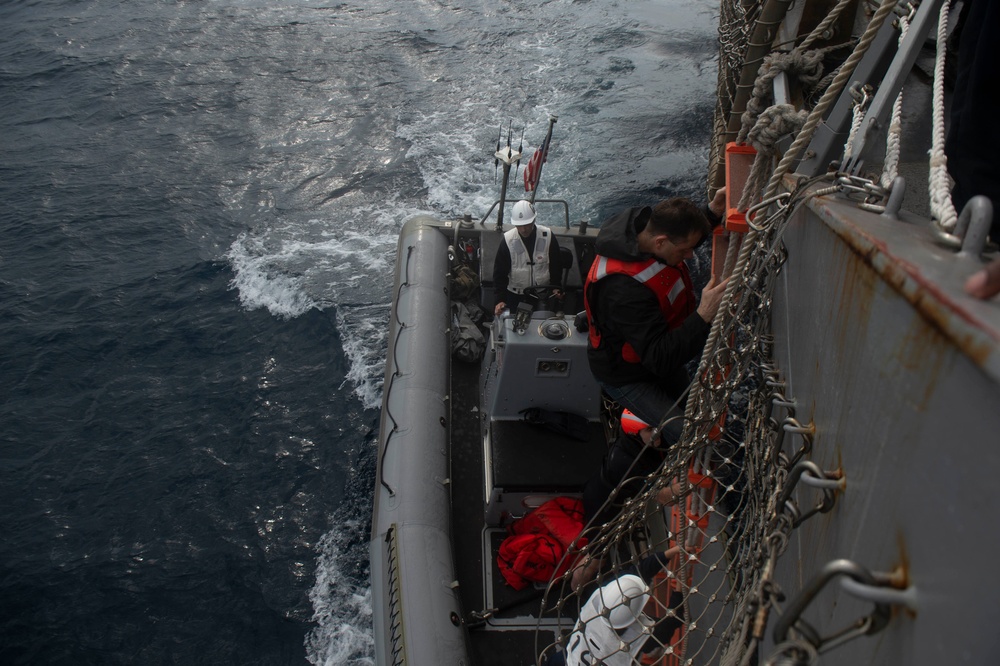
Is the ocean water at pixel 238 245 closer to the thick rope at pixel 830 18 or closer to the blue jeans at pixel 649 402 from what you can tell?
the blue jeans at pixel 649 402

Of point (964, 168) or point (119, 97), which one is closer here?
point (964, 168)

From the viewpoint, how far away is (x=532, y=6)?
16.8m

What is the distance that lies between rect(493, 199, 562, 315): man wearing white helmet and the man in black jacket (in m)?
2.73

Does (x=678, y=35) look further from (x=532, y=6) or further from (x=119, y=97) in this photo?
(x=119, y=97)

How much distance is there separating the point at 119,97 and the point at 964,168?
47.7 ft

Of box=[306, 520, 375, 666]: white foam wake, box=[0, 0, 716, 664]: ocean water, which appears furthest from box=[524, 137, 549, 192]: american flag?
box=[306, 520, 375, 666]: white foam wake

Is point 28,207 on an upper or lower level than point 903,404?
lower

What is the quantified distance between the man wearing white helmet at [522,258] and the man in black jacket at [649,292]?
273 centimetres

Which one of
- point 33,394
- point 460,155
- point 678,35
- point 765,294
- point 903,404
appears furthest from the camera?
point 678,35

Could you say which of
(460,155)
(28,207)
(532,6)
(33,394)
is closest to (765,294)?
(33,394)

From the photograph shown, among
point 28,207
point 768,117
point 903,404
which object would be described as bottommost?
point 28,207

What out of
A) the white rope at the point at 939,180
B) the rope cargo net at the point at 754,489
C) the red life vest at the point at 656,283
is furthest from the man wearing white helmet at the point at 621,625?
the white rope at the point at 939,180

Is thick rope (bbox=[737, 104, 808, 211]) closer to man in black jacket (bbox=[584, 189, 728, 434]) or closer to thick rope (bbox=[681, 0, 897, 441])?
man in black jacket (bbox=[584, 189, 728, 434])

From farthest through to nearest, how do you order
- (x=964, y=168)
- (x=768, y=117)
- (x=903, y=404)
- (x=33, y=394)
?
(x=33, y=394) → (x=768, y=117) → (x=964, y=168) → (x=903, y=404)
